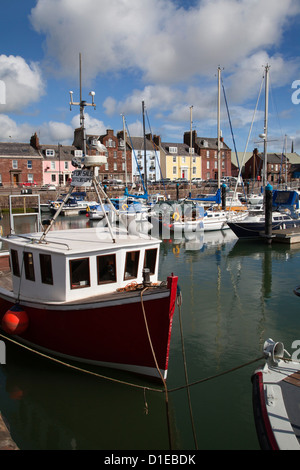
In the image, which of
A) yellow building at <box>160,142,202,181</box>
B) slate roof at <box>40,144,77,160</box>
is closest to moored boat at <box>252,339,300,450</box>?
slate roof at <box>40,144,77,160</box>

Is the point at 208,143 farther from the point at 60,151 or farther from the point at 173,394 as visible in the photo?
the point at 173,394

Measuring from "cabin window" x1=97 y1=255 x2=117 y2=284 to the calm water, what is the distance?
2.49m

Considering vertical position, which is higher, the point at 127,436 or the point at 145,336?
the point at 145,336

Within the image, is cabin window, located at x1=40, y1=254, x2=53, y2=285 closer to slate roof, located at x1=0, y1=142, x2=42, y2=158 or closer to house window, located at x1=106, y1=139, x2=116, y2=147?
slate roof, located at x1=0, y1=142, x2=42, y2=158

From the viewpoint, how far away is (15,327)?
986cm

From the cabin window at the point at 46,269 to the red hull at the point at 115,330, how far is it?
0.73 meters

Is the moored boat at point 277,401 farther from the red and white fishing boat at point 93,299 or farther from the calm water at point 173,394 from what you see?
the red and white fishing boat at point 93,299

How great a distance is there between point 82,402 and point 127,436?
166cm

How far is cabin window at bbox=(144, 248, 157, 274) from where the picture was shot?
10.4 m

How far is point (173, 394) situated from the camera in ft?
30.0

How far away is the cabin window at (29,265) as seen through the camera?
399 inches

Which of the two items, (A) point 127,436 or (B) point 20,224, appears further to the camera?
(B) point 20,224

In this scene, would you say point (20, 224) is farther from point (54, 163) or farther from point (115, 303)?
point (115, 303)
